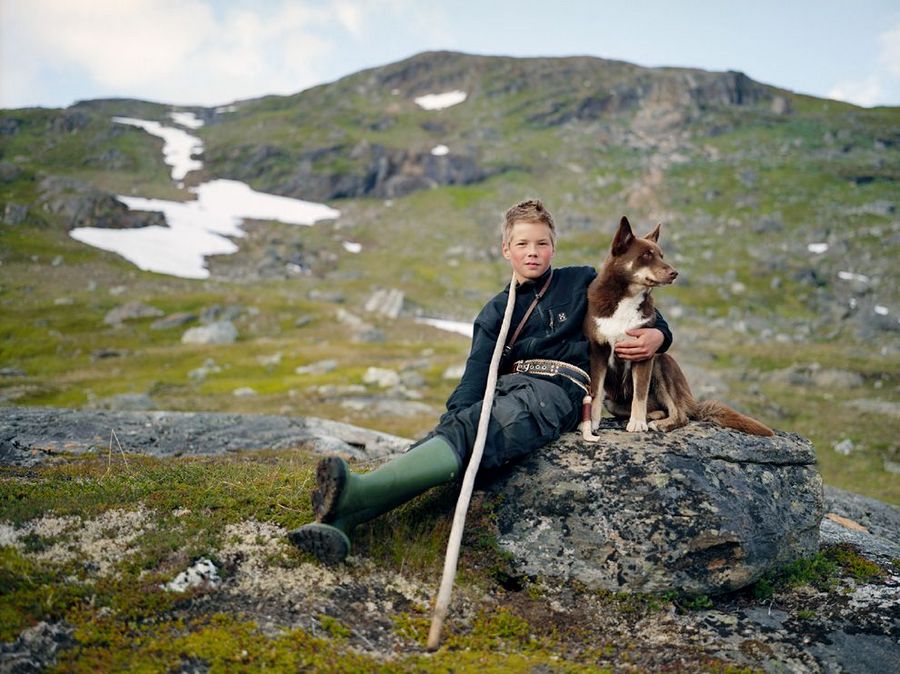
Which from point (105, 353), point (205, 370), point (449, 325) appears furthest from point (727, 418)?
point (449, 325)

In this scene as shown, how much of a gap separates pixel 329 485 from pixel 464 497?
157 centimetres

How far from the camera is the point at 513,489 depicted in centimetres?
849

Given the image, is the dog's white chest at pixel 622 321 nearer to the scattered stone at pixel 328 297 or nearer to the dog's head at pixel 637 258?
the dog's head at pixel 637 258

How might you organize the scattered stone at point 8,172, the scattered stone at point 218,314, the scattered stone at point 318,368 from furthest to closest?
1. the scattered stone at point 8,172
2. the scattered stone at point 218,314
3. the scattered stone at point 318,368

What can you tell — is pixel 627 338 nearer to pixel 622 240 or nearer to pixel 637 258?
pixel 637 258

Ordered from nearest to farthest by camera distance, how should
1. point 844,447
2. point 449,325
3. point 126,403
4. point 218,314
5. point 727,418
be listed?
point 727,418
point 844,447
point 126,403
point 218,314
point 449,325

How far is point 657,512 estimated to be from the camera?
789cm

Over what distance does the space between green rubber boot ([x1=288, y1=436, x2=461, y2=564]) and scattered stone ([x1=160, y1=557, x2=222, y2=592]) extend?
0.90 m

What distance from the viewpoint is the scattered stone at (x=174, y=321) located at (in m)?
70.0

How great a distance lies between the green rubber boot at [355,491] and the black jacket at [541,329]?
1356mm

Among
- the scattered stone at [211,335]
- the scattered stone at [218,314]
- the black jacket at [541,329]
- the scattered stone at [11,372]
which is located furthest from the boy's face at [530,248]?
the scattered stone at [218,314]

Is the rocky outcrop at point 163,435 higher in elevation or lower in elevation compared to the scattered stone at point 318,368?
higher

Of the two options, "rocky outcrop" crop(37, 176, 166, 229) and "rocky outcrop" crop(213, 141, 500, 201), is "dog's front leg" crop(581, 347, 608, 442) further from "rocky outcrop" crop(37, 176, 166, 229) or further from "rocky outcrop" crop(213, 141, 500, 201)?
"rocky outcrop" crop(213, 141, 500, 201)

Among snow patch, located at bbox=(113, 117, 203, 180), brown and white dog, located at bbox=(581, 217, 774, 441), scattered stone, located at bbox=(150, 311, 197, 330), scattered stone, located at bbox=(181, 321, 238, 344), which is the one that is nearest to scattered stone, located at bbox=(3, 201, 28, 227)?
snow patch, located at bbox=(113, 117, 203, 180)
